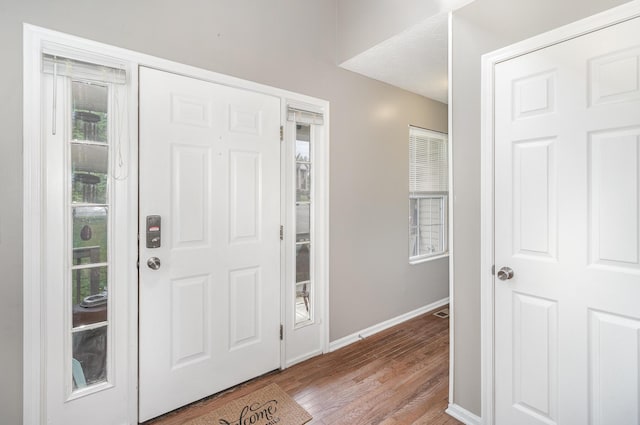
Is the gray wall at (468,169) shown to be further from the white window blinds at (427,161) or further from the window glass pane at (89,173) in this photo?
the window glass pane at (89,173)

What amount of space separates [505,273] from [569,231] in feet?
1.18

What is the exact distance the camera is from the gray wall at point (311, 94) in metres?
1.42

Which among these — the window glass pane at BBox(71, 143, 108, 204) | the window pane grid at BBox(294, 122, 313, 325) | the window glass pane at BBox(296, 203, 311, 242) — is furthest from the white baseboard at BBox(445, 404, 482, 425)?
the window glass pane at BBox(71, 143, 108, 204)

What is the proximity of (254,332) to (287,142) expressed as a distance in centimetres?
146

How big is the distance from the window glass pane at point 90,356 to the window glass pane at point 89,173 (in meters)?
0.73

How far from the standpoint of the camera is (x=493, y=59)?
1622 millimetres

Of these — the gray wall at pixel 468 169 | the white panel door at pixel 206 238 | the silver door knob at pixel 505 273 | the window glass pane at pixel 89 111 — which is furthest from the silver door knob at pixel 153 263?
the silver door knob at pixel 505 273

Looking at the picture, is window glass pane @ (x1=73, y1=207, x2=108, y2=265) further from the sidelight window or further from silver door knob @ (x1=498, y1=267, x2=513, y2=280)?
silver door knob @ (x1=498, y1=267, x2=513, y2=280)

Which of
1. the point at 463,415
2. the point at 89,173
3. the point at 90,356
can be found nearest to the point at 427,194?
the point at 463,415

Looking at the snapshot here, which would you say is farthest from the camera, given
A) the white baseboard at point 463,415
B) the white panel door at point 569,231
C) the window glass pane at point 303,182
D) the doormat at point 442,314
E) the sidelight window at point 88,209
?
the doormat at point 442,314

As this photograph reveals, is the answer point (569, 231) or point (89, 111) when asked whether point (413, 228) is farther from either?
point (89, 111)

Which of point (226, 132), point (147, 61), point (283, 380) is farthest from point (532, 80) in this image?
point (283, 380)

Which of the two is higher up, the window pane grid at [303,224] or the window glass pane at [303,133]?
the window glass pane at [303,133]

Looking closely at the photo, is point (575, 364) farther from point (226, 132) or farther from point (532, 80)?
point (226, 132)
